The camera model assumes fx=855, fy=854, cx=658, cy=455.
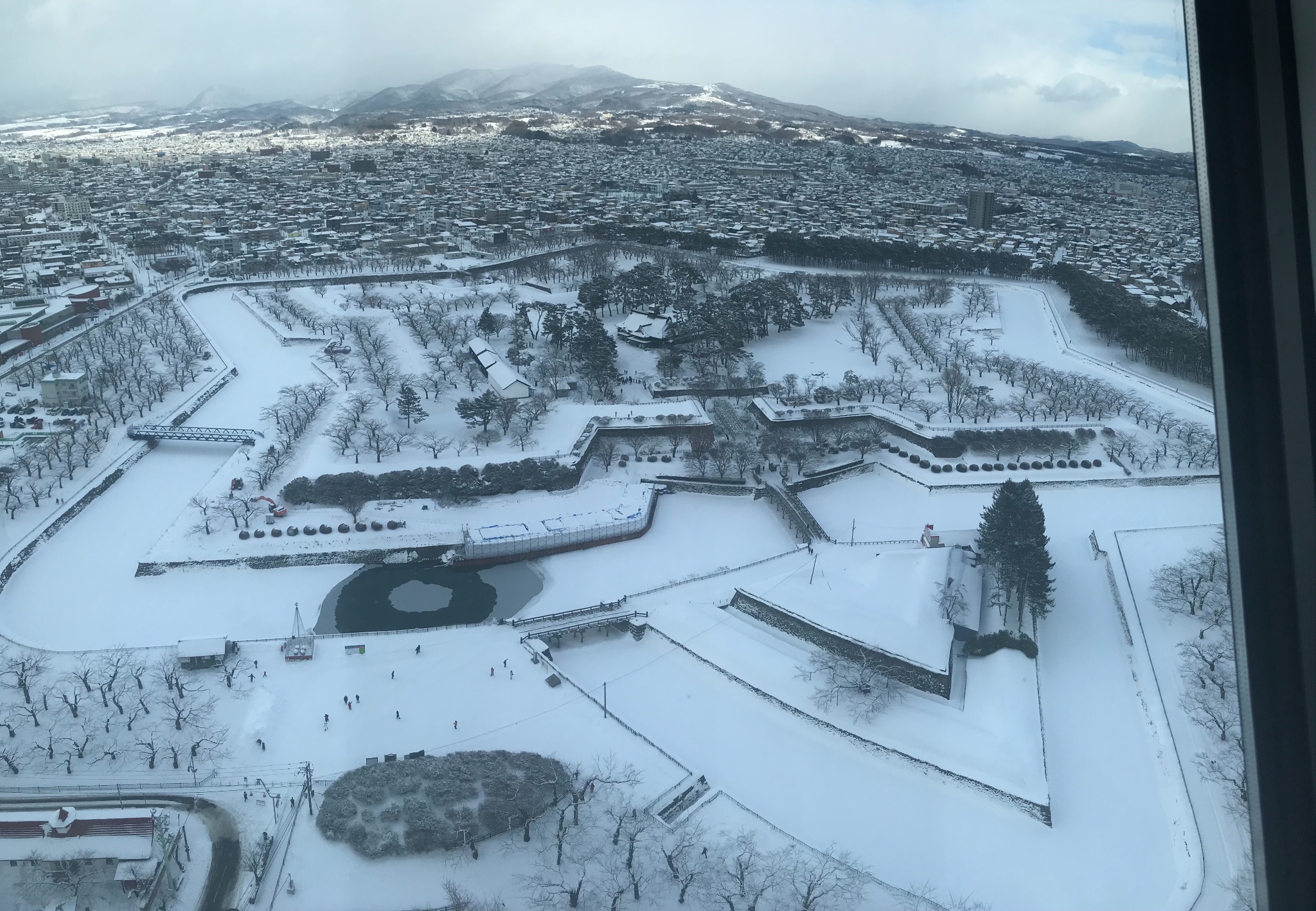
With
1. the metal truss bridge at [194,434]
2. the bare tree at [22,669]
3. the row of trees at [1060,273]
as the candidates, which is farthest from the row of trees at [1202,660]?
the metal truss bridge at [194,434]

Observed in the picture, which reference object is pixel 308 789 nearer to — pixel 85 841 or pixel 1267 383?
pixel 85 841

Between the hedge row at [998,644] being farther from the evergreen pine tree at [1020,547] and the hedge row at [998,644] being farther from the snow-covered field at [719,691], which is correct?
the evergreen pine tree at [1020,547]

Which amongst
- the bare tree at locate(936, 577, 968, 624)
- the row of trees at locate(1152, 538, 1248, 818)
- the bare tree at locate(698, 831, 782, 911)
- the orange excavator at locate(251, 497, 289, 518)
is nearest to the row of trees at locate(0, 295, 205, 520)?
the orange excavator at locate(251, 497, 289, 518)

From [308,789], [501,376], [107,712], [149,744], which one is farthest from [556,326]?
[308,789]

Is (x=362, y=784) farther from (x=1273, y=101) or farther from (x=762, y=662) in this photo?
(x=1273, y=101)

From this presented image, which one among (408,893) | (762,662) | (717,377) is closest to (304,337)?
(717,377)

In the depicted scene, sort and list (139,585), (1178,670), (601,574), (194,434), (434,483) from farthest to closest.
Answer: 1. (194,434)
2. (434,483)
3. (601,574)
4. (139,585)
5. (1178,670)

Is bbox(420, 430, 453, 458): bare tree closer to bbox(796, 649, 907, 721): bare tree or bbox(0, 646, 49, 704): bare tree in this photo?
bbox(0, 646, 49, 704): bare tree
